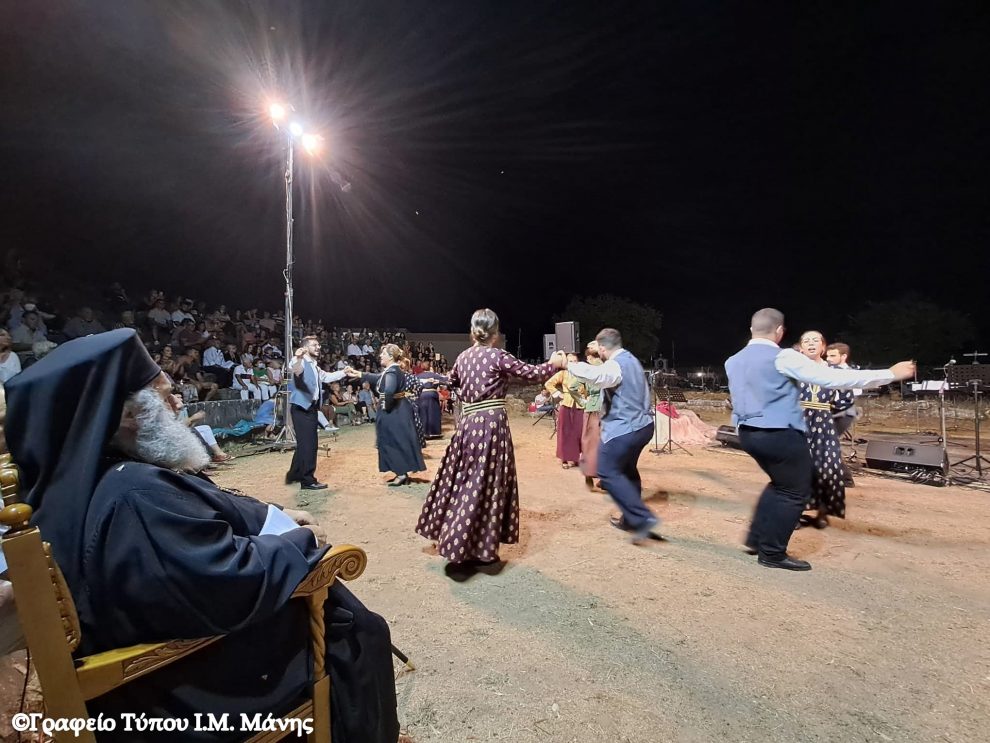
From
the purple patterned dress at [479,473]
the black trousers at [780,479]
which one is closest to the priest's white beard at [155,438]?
the purple patterned dress at [479,473]

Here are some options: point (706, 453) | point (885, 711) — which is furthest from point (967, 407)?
point (885, 711)

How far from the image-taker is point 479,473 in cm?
368

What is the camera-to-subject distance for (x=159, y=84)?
10672 millimetres

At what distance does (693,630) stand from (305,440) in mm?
5171

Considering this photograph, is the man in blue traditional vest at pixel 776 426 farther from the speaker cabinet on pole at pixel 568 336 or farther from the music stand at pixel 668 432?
the music stand at pixel 668 432

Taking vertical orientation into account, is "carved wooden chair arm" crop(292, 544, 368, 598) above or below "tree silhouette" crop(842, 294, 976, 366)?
below

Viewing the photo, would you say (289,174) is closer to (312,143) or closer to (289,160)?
(289,160)

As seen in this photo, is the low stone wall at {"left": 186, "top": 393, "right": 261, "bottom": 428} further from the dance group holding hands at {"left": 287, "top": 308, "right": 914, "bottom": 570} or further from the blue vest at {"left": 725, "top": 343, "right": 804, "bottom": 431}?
the blue vest at {"left": 725, "top": 343, "right": 804, "bottom": 431}

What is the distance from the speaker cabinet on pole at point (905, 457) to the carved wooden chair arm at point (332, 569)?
833 centimetres

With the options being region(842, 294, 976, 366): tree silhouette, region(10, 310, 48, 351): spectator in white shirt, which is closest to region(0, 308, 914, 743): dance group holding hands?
region(10, 310, 48, 351): spectator in white shirt

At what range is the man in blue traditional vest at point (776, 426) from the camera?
11.6 ft

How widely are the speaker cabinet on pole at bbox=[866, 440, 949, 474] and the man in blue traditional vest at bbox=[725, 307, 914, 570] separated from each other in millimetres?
4688

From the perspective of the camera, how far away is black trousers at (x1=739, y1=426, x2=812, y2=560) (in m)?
3.55

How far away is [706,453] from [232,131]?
14647mm
